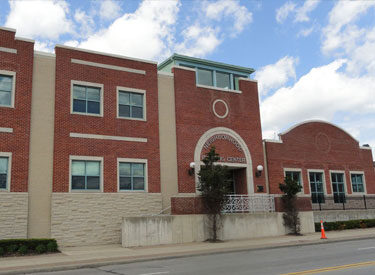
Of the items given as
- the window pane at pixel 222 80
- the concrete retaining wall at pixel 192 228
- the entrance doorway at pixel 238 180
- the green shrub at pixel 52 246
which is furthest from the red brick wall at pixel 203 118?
the green shrub at pixel 52 246

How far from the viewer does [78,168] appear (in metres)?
20.3

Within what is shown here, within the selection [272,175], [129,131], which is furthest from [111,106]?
[272,175]

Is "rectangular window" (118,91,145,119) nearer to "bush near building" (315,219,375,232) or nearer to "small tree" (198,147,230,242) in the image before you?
"small tree" (198,147,230,242)

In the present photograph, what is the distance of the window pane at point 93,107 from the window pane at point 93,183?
11.6 ft

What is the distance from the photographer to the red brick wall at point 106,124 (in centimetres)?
2019

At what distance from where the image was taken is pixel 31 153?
19.1 metres

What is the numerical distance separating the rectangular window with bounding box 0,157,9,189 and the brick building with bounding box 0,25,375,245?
0.04 meters

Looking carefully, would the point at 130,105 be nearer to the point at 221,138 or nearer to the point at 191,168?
the point at 191,168

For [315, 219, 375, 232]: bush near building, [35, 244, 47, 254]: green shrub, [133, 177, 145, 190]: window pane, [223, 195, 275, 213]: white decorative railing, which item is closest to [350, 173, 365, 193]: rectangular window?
[315, 219, 375, 232]: bush near building

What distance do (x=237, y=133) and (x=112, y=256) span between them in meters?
13.5

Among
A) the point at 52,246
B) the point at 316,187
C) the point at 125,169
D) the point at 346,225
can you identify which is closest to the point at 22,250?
the point at 52,246

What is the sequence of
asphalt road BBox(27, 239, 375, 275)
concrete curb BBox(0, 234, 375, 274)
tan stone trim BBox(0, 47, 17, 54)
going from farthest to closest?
1. tan stone trim BBox(0, 47, 17, 54)
2. concrete curb BBox(0, 234, 375, 274)
3. asphalt road BBox(27, 239, 375, 275)

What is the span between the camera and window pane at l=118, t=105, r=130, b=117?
22312mm

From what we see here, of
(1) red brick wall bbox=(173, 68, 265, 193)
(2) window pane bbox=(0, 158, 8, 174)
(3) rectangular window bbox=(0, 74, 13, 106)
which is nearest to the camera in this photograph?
(2) window pane bbox=(0, 158, 8, 174)
